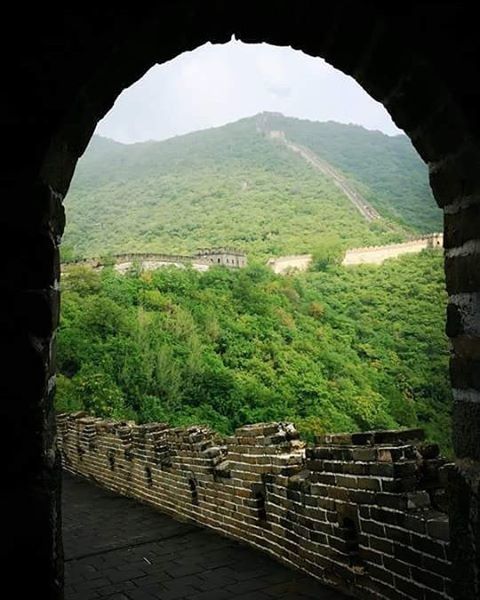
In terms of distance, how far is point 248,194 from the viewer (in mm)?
77938

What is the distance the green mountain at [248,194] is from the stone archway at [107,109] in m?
51.5

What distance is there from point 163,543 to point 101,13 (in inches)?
162

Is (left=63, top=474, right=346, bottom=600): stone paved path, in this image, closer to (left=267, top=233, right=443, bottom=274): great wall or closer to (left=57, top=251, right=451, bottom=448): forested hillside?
(left=57, top=251, right=451, bottom=448): forested hillside

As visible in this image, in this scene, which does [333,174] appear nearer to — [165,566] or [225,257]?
[225,257]

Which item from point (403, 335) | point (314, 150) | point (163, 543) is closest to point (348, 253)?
point (403, 335)

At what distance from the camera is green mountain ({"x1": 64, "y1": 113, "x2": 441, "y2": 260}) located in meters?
63.6

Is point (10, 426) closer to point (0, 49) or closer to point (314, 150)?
point (0, 49)

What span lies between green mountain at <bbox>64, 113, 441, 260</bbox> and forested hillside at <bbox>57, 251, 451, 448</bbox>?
12.3 metres

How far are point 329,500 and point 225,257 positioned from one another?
5262 cm

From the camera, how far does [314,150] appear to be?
98.7 m

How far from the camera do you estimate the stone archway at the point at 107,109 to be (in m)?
1.64

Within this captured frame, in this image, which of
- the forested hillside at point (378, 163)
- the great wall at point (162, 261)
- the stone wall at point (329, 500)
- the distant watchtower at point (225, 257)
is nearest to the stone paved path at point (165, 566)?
the stone wall at point (329, 500)

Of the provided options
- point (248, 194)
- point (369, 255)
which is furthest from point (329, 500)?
point (248, 194)

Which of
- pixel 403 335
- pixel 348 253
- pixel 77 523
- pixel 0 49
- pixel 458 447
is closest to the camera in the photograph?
pixel 0 49
